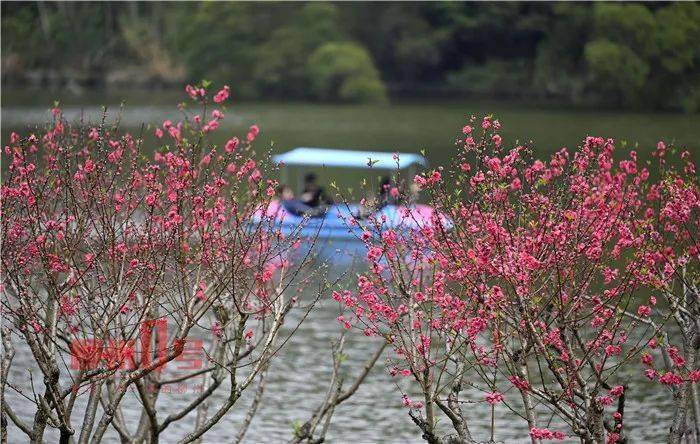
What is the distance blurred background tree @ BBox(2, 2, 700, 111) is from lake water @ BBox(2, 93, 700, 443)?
7.88 ft

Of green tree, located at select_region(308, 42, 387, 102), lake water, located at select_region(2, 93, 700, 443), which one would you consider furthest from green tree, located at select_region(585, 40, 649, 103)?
green tree, located at select_region(308, 42, 387, 102)

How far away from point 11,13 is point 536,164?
80475mm

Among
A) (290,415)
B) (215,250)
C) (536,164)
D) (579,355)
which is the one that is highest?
(536,164)

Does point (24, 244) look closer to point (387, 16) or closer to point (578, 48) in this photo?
point (578, 48)

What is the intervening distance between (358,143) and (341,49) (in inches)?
1176

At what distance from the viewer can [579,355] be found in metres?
14.1

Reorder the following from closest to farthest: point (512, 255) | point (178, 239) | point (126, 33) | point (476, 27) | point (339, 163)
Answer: point (512, 255), point (178, 239), point (339, 163), point (476, 27), point (126, 33)

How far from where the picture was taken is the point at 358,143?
64.5m

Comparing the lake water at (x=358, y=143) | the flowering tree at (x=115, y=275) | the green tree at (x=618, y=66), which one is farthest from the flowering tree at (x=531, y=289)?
the green tree at (x=618, y=66)

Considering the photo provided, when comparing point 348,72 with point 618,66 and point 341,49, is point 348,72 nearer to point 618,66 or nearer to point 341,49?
point 341,49

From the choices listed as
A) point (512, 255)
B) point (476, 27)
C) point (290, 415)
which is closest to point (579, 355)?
point (512, 255)

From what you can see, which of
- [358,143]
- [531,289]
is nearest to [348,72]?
[358,143]

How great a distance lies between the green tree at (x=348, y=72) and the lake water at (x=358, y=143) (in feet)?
5.79

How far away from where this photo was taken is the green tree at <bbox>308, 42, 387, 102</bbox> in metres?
92.9
